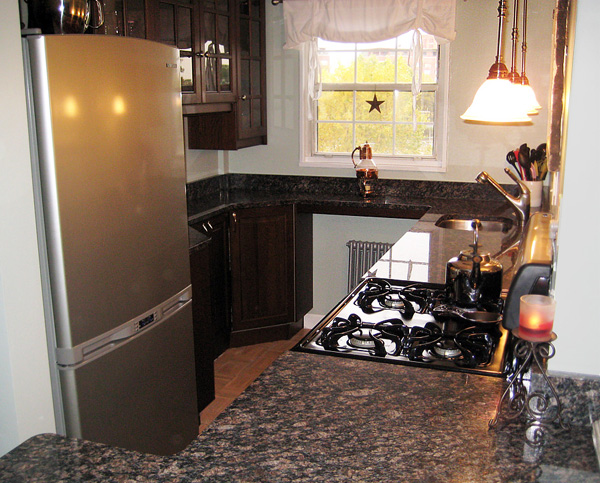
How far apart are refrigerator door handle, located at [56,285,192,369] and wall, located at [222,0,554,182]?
2.28m

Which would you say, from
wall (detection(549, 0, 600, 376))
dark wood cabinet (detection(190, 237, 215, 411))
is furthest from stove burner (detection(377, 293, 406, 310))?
dark wood cabinet (detection(190, 237, 215, 411))

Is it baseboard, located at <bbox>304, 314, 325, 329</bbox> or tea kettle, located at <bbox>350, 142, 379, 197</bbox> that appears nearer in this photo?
tea kettle, located at <bbox>350, 142, 379, 197</bbox>

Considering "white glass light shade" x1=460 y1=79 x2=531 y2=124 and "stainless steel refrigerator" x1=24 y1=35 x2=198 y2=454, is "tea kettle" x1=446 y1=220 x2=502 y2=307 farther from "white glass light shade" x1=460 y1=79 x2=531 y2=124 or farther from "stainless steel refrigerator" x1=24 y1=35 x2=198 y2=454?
"stainless steel refrigerator" x1=24 y1=35 x2=198 y2=454

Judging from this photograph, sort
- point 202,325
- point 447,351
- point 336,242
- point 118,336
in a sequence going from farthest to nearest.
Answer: point 336,242 → point 202,325 → point 118,336 → point 447,351

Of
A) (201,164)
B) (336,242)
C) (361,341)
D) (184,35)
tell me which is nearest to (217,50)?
(184,35)

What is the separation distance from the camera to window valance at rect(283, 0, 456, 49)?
416 cm

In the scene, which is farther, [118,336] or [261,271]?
[261,271]

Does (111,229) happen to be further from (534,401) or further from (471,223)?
(471,223)

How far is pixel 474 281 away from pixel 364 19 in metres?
2.76

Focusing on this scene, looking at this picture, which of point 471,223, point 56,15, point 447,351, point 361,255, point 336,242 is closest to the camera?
point 447,351

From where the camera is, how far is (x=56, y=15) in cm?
216

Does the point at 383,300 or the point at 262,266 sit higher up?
the point at 383,300

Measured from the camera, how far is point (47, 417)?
2.22 metres

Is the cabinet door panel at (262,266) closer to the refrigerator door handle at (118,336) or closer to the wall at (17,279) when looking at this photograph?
the refrigerator door handle at (118,336)
